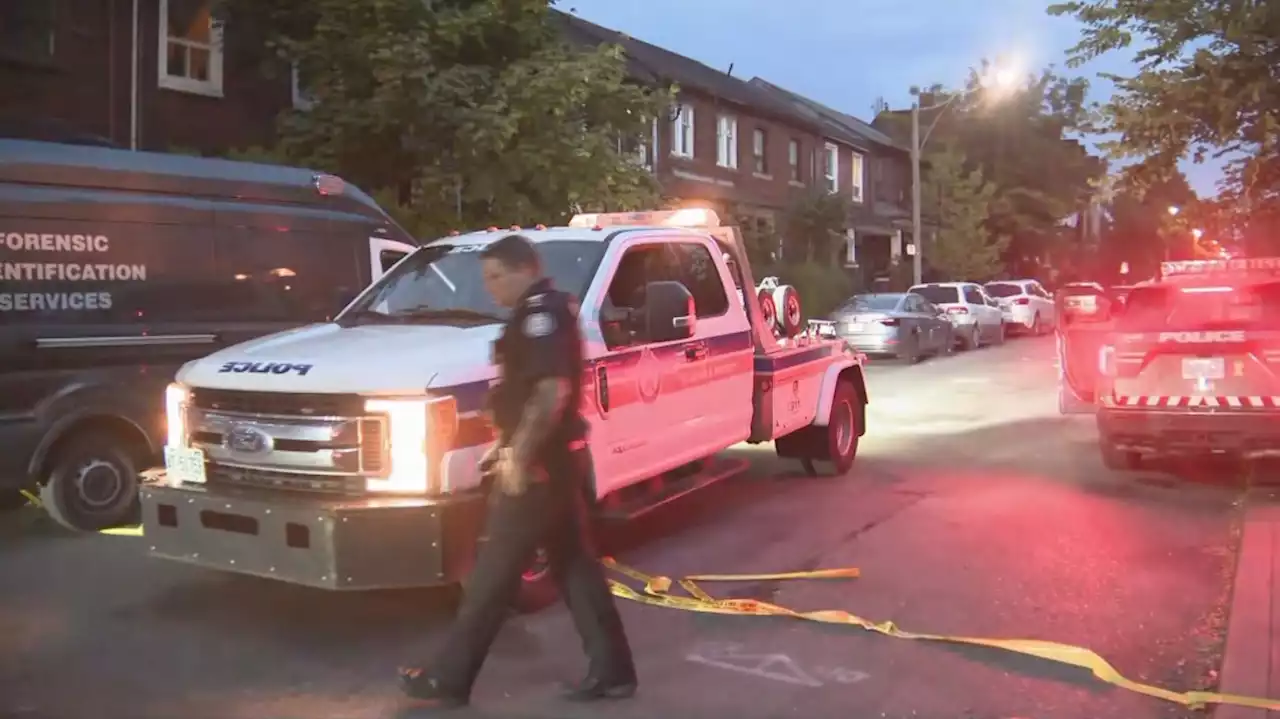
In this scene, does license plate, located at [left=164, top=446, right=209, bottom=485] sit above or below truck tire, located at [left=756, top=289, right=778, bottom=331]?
below

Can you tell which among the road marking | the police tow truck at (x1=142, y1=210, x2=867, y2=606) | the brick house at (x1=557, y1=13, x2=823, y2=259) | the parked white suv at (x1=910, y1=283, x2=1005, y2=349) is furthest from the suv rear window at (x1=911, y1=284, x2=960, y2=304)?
the road marking

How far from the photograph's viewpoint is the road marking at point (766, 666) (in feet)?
17.7

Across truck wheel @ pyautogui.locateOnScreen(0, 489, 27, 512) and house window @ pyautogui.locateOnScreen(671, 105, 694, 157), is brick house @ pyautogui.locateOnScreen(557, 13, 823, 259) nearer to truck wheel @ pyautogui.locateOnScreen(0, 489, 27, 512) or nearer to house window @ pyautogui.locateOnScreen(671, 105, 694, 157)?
house window @ pyautogui.locateOnScreen(671, 105, 694, 157)

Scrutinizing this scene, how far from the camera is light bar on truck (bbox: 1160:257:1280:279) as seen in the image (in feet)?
35.0

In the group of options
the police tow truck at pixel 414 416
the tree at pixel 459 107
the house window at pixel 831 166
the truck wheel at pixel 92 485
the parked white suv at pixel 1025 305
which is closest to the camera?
the police tow truck at pixel 414 416

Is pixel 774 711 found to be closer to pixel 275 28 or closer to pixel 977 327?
pixel 275 28

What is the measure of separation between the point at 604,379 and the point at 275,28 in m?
11.2

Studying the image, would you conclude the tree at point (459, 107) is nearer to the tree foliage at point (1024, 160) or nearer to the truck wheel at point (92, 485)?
the truck wheel at point (92, 485)

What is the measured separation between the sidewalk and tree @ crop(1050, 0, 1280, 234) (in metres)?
9.43

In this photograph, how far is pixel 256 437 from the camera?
5828mm

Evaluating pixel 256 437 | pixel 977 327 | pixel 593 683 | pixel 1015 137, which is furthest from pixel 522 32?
pixel 1015 137

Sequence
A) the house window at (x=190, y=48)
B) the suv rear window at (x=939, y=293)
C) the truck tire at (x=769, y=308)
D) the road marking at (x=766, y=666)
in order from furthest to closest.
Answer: the suv rear window at (x=939, y=293) < the house window at (x=190, y=48) < the truck tire at (x=769, y=308) < the road marking at (x=766, y=666)

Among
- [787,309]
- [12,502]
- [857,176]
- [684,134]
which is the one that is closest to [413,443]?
[787,309]

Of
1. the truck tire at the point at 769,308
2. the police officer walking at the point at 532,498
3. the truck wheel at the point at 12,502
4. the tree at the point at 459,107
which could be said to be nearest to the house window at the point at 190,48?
the tree at the point at 459,107
